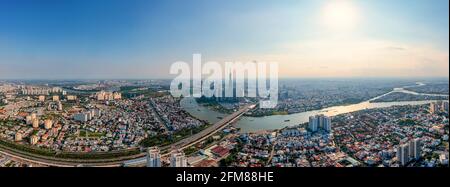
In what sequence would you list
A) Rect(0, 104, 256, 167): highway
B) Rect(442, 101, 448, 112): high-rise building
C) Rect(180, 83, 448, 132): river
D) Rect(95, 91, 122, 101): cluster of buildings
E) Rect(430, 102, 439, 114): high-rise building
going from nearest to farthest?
Rect(0, 104, 256, 167): highway, Rect(442, 101, 448, 112): high-rise building, Rect(430, 102, 439, 114): high-rise building, Rect(180, 83, 448, 132): river, Rect(95, 91, 122, 101): cluster of buildings

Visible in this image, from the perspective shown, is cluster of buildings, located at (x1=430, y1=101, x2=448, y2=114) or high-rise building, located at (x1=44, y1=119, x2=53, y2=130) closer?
cluster of buildings, located at (x1=430, y1=101, x2=448, y2=114)

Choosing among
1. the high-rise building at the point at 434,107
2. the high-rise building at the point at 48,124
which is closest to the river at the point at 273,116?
the high-rise building at the point at 434,107

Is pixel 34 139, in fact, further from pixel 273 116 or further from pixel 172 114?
pixel 273 116

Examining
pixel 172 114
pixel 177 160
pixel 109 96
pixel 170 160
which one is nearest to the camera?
pixel 177 160

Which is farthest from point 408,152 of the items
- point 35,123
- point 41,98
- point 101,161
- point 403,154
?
point 41,98

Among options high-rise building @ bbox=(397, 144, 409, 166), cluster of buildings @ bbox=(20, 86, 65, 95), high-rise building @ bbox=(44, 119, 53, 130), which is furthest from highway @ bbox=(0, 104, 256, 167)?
high-rise building @ bbox=(397, 144, 409, 166)

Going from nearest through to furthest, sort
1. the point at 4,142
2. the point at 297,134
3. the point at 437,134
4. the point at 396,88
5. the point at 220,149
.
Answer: the point at 437,134 → the point at 220,149 → the point at 4,142 → the point at 297,134 → the point at 396,88

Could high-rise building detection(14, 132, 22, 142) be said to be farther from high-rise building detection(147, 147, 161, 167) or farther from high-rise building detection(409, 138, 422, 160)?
high-rise building detection(409, 138, 422, 160)
